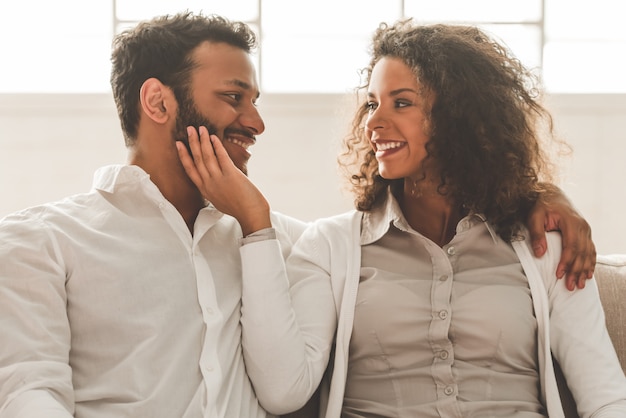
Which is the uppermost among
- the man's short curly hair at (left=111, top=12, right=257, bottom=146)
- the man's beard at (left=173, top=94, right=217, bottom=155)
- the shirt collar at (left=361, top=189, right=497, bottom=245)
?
the man's short curly hair at (left=111, top=12, right=257, bottom=146)

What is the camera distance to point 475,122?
1818 mm

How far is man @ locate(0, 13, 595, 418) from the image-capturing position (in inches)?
56.1

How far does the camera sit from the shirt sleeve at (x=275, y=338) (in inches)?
61.4

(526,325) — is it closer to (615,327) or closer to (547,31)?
(615,327)

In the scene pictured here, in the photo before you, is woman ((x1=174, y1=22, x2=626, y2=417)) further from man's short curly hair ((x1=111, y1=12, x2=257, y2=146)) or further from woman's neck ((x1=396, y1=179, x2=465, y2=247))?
man's short curly hair ((x1=111, y1=12, x2=257, y2=146))

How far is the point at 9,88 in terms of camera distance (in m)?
4.32

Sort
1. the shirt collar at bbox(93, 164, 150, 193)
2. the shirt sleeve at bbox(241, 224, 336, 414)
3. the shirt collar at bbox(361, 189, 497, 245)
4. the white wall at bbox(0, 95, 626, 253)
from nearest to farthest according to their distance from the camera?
1. the shirt sleeve at bbox(241, 224, 336, 414)
2. the shirt collar at bbox(93, 164, 150, 193)
3. the shirt collar at bbox(361, 189, 497, 245)
4. the white wall at bbox(0, 95, 626, 253)

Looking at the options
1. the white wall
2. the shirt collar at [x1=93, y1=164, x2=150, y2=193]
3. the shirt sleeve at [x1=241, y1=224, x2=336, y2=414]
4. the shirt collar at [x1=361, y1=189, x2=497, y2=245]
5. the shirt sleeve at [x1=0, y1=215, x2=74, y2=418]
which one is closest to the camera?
the shirt sleeve at [x1=0, y1=215, x2=74, y2=418]

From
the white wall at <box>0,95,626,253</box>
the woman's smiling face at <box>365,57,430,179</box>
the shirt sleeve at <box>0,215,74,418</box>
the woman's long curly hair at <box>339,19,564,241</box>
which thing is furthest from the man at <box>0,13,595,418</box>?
the white wall at <box>0,95,626,253</box>

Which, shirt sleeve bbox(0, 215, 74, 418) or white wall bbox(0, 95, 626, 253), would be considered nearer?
shirt sleeve bbox(0, 215, 74, 418)

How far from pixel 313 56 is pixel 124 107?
2.74 metres

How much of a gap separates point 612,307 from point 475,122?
20.8 inches

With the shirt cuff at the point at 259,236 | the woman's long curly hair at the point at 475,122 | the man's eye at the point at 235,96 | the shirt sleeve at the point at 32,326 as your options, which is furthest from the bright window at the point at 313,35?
the shirt sleeve at the point at 32,326

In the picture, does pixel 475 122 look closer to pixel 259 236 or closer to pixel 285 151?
pixel 259 236
